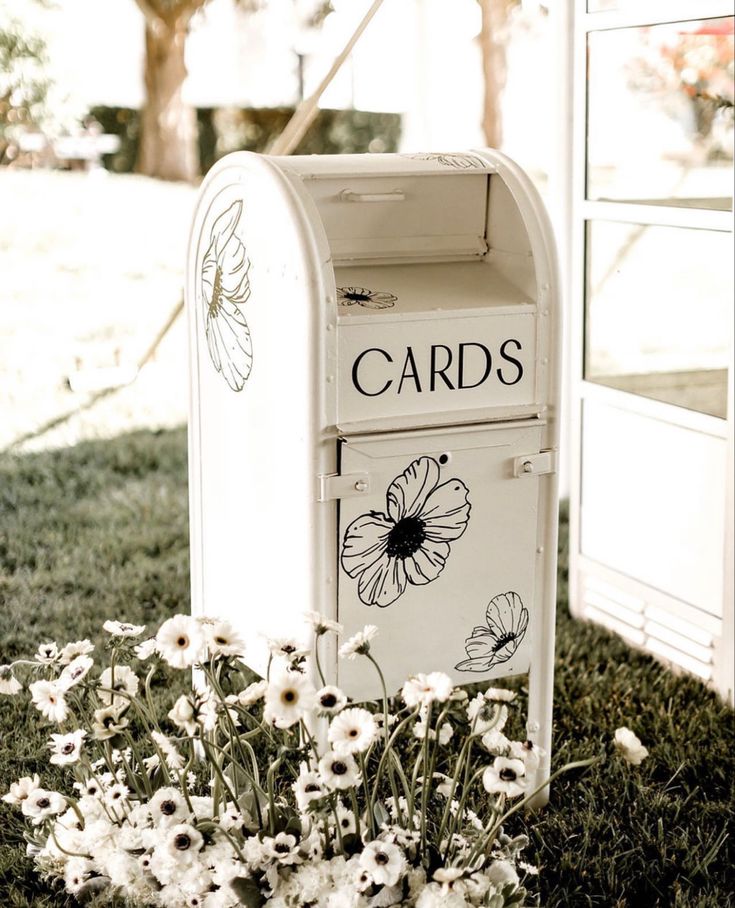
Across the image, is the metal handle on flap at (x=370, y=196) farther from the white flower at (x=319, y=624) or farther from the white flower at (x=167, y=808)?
the white flower at (x=167, y=808)

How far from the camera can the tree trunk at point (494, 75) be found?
9.30 metres

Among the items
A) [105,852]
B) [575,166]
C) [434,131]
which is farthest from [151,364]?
[105,852]

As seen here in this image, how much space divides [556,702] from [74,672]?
5.15ft

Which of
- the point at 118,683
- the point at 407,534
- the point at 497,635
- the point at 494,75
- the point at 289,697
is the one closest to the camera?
the point at 289,697

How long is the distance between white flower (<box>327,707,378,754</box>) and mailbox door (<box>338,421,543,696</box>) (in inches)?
21.4

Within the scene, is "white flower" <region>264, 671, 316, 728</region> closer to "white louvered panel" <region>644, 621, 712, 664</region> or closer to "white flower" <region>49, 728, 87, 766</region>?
"white flower" <region>49, 728, 87, 766</region>

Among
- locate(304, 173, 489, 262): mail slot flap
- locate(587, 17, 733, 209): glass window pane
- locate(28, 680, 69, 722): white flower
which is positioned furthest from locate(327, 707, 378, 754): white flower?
locate(587, 17, 733, 209): glass window pane

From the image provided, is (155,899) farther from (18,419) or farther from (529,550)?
(18,419)

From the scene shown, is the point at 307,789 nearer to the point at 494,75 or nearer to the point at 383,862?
the point at 383,862

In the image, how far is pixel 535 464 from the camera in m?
2.28

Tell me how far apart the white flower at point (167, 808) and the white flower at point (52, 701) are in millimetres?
177

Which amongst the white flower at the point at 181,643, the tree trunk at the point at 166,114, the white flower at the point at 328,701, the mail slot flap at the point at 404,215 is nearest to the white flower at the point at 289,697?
the white flower at the point at 328,701

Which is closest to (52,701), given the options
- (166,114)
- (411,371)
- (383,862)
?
(383,862)

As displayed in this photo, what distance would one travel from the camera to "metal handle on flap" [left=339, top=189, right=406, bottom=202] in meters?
2.24
